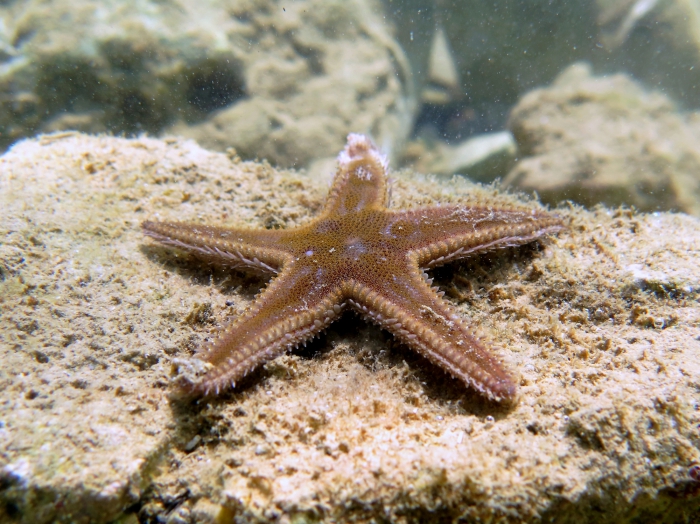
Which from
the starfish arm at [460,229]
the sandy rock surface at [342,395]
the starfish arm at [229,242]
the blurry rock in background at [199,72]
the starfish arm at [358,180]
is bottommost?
the sandy rock surface at [342,395]

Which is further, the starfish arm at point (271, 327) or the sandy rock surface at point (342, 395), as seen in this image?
the starfish arm at point (271, 327)

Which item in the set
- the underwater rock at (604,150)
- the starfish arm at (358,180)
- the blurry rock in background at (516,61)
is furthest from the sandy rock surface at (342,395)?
the blurry rock in background at (516,61)

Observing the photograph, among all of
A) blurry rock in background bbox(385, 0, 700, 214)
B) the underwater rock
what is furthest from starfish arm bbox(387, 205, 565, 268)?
blurry rock in background bbox(385, 0, 700, 214)

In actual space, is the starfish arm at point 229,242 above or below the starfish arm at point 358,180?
below

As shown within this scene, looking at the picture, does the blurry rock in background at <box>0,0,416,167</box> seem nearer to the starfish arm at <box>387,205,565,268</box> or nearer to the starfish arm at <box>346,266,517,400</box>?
the starfish arm at <box>387,205,565,268</box>

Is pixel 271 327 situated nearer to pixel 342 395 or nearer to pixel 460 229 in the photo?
pixel 342 395


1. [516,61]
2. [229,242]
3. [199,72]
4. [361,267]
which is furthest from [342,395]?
[516,61]

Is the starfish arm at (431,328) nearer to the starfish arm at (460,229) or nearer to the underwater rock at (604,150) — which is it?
the starfish arm at (460,229)
